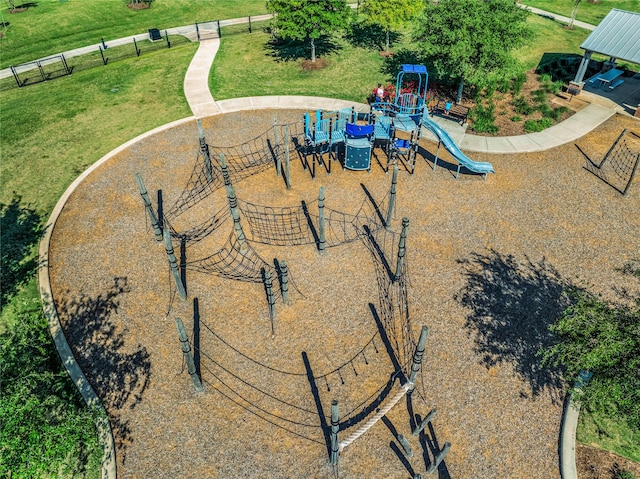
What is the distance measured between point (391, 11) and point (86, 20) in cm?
3105

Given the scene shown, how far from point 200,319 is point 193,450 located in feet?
15.5

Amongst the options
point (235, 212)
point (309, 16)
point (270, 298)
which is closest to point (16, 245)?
point (235, 212)

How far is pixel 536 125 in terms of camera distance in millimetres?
26250

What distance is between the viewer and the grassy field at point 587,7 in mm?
44709

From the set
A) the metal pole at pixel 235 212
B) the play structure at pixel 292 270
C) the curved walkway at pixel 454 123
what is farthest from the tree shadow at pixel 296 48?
the metal pole at pixel 235 212

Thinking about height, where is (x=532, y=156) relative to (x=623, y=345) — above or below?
below

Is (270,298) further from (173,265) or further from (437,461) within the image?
(437,461)

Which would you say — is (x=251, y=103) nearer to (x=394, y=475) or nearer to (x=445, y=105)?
(x=445, y=105)

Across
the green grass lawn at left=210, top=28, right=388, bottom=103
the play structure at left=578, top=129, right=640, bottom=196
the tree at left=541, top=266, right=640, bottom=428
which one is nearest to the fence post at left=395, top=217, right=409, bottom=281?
the tree at left=541, top=266, right=640, bottom=428

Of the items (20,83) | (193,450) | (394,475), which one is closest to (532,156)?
(394,475)

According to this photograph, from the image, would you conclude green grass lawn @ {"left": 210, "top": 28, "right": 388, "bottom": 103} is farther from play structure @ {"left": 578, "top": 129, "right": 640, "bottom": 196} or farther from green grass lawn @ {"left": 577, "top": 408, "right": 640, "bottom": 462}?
green grass lawn @ {"left": 577, "top": 408, "right": 640, "bottom": 462}

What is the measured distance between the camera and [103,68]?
34031mm

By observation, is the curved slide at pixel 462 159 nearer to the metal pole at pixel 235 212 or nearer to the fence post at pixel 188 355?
the metal pole at pixel 235 212

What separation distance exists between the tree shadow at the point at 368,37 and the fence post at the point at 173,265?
1134 inches
